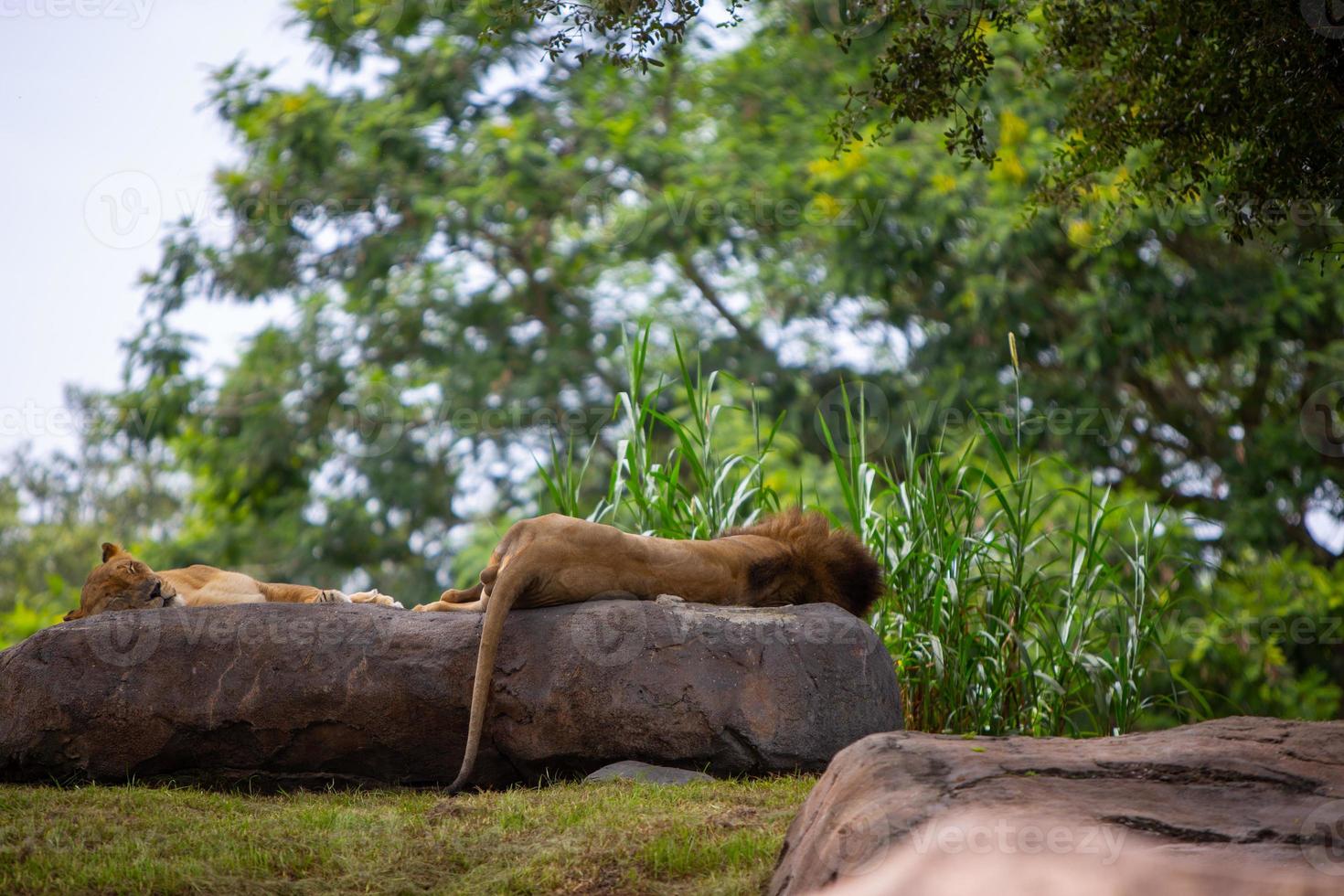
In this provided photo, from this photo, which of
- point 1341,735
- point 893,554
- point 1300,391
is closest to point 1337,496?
point 1300,391

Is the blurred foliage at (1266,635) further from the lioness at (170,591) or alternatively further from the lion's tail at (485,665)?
the lioness at (170,591)

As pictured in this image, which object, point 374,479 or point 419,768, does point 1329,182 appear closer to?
point 419,768

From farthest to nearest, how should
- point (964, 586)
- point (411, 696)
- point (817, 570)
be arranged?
point (964, 586) < point (817, 570) < point (411, 696)

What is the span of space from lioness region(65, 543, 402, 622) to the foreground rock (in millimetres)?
2823

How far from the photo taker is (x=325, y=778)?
5.04 meters

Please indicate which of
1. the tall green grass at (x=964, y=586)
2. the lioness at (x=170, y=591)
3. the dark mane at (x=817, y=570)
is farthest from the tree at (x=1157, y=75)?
the lioness at (x=170, y=591)

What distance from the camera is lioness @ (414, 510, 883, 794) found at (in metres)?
4.90

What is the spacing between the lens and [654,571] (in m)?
5.30
